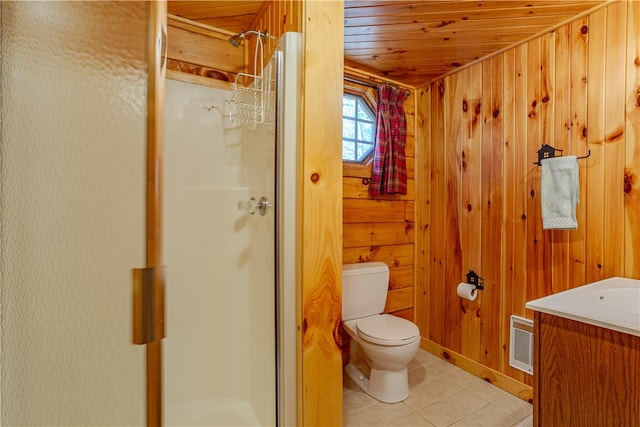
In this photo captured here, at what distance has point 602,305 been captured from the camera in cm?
108

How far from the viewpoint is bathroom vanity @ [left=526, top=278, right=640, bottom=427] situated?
2.92ft

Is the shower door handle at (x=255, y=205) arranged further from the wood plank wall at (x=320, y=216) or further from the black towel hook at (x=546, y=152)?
the black towel hook at (x=546, y=152)

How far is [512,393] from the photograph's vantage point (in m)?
1.84

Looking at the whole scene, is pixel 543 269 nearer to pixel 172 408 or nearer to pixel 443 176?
pixel 443 176

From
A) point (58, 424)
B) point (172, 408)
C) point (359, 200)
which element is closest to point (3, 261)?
point (58, 424)

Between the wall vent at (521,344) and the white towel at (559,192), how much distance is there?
606 millimetres

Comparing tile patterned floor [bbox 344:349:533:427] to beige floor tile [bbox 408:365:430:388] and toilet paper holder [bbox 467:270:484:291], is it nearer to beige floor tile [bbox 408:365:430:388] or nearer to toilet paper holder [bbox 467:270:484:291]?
beige floor tile [bbox 408:365:430:388]

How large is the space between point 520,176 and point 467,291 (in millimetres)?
802

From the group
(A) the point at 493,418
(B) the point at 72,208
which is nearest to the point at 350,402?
(A) the point at 493,418

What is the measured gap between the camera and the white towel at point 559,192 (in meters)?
1.54

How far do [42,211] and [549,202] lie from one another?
2.03 meters

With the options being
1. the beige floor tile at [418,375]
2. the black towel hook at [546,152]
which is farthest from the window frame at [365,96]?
the beige floor tile at [418,375]

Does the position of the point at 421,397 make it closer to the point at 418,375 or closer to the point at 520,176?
the point at 418,375

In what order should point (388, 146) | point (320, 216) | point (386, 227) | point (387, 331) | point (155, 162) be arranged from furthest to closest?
point (386, 227) < point (388, 146) < point (387, 331) < point (320, 216) < point (155, 162)
